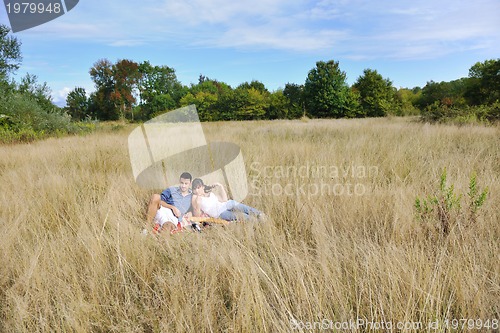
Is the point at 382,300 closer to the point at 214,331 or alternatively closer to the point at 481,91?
the point at 214,331

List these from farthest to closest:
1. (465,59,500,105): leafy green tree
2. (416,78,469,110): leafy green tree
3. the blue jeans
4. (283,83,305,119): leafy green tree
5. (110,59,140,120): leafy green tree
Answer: (110,59,140,120): leafy green tree
(416,78,469,110): leafy green tree
(283,83,305,119): leafy green tree
(465,59,500,105): leafy green tree
the blue jeans

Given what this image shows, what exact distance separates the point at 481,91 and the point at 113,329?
142 ft

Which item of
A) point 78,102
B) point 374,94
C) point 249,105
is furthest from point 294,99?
point 78,102

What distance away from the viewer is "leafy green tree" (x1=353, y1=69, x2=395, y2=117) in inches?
1495

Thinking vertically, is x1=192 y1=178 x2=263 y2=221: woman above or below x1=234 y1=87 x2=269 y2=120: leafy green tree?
below

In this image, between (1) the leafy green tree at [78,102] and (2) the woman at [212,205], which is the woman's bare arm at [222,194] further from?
(1) the leafy green tree at [78,102]

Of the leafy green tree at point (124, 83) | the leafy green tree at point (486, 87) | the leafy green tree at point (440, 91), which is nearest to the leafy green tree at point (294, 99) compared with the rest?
the leafy green tree at point (440, 91)

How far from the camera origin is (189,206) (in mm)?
2930

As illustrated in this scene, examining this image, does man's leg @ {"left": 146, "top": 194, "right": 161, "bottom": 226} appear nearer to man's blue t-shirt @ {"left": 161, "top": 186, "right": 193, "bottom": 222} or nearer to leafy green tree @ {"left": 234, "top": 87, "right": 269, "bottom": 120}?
man's blue t-shirt @ {"left": 161, "top": 186, "right": 193, "bottom": 222}

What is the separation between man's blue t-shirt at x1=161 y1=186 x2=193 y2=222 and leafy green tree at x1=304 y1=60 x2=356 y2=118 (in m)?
35.8

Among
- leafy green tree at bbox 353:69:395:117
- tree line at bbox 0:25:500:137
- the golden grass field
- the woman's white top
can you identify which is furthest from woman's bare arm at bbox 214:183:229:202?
leafy green tree at bbox 353:69:395:117

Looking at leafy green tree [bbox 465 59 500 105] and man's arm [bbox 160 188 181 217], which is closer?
man's arm [bbox 160 188 181 217]

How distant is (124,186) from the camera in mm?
3336

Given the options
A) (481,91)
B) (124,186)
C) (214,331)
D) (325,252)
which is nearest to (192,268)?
(214,331)
